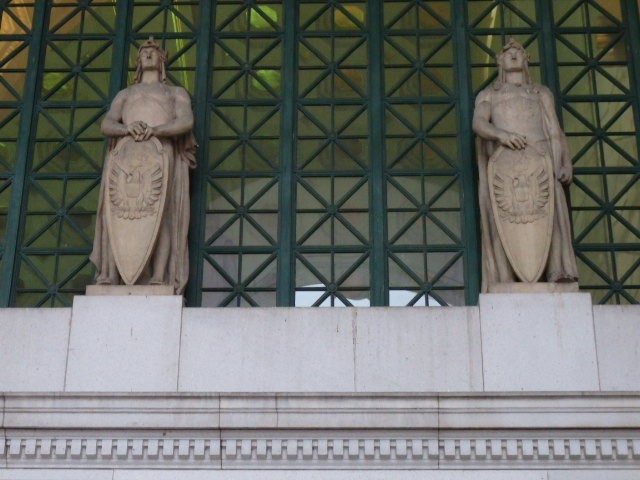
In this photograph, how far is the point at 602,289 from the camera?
17656mm

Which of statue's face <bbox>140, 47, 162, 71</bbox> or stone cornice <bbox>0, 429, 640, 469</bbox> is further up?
statue's face <bbox>140, 47, 162, 71</bbox>

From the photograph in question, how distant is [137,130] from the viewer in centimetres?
1714

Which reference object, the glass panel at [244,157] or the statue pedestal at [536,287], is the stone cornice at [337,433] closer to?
the statue pedestal at [536,287]

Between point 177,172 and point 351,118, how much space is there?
237cm

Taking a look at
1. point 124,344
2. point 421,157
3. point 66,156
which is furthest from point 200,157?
point 124,344

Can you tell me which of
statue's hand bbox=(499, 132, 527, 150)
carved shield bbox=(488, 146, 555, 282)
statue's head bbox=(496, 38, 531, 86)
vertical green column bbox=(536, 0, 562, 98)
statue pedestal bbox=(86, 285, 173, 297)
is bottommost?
statue pedestal bbox=(86, 285, 173, 297)

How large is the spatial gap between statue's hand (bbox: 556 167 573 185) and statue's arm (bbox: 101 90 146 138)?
464cm

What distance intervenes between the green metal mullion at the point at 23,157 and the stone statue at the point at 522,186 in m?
5.36

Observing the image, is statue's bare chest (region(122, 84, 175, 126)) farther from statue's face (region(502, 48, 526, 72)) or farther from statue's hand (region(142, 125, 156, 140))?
statue's face (region(502, 48, 526, 72))

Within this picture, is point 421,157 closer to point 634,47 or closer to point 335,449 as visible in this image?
point 634,47

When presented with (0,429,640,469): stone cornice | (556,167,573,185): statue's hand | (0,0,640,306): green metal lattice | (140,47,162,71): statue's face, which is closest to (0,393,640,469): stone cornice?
(0,429,640,469): stone cornice

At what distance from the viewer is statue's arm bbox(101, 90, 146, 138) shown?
56.3ft

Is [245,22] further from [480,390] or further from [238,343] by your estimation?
[480,390]

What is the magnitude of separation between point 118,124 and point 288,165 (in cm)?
211
